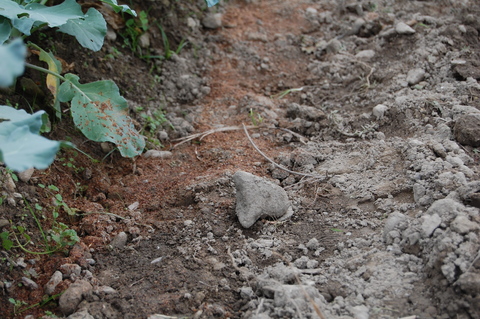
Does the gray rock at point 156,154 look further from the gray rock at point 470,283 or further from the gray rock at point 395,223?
the gray rock at point 470,283

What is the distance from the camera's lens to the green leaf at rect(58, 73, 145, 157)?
98.6 inches

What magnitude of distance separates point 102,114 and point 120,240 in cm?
73

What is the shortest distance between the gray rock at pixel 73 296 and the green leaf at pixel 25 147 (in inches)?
23.5

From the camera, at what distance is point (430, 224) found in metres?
1.82

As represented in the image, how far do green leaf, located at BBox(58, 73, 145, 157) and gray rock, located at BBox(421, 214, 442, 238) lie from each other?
1.48 meters

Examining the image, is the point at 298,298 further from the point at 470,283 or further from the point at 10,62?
the point at 10,62

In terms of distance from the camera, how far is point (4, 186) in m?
2.19

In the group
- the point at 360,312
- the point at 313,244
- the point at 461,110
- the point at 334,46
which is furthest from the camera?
the point at 334,46

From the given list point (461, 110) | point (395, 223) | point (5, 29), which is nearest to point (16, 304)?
point (5, 29)

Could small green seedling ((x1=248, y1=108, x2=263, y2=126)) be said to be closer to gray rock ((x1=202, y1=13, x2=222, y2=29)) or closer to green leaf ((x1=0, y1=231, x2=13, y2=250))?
gray rock ((x1=202, y1=13, x2=222, y2=29))

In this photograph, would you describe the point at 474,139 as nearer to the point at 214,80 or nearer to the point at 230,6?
the point at 214,80

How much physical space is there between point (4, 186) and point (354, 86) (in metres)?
2.17

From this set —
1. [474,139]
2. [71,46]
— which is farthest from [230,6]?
[474,139]

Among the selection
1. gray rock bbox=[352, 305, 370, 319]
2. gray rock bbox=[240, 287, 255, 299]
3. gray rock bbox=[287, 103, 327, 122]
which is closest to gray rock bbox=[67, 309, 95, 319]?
gray rock bbox=[240, 287, 255, 299]
